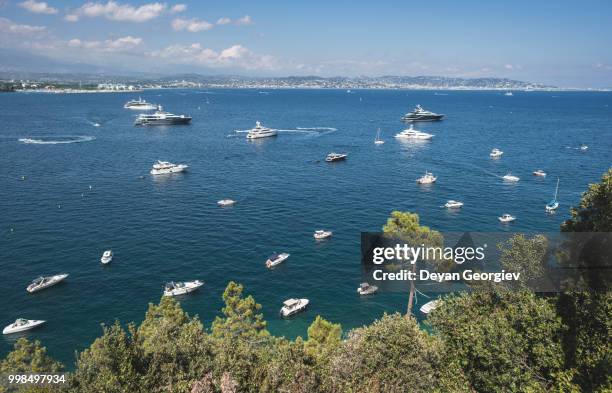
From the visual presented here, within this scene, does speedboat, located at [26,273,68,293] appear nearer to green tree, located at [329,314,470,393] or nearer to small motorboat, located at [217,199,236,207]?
small motorboat, located at [217,199,236,207]

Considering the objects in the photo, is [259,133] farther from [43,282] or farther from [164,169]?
[43,282]

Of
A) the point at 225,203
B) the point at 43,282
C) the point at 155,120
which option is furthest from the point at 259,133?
the point at 43,282

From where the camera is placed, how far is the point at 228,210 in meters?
74.6

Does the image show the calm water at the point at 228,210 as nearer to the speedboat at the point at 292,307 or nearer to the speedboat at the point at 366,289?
the speedboat at the point at 292,307

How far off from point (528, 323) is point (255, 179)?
8031cm

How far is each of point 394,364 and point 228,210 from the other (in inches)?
2286

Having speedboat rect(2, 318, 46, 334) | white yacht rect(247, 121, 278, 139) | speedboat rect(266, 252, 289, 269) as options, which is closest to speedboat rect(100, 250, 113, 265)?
speedboat rect(2, 318, 46, 334)

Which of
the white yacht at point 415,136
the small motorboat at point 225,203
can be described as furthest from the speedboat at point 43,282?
the white yacht at point 415,136

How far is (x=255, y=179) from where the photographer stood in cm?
9525

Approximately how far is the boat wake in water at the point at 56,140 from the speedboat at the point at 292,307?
121 m

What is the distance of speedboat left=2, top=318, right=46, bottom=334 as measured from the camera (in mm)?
41125

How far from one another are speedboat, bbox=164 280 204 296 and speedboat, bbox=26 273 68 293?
13.5 m

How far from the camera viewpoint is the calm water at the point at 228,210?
47562mm

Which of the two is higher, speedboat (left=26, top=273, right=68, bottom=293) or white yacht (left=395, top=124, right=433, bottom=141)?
white yacht (left=395, top=124, right=433, bottom=141)
